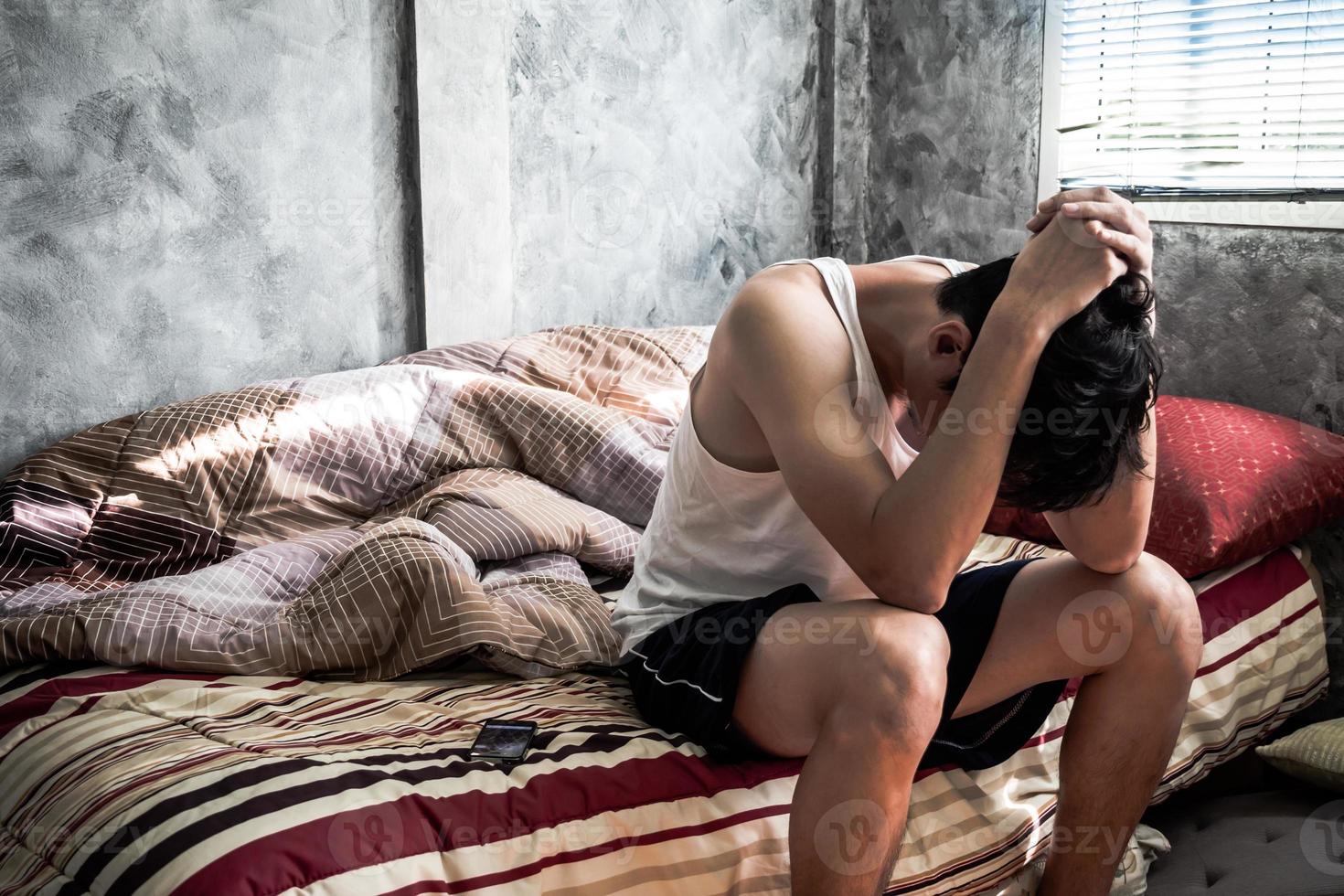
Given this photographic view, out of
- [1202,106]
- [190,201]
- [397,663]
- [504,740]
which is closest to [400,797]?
[504,740]

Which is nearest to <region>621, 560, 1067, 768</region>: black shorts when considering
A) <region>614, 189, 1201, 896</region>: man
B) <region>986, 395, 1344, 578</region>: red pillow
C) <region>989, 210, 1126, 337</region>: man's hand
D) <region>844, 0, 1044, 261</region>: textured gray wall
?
<region>614, 189, 1201, 896</region>: man

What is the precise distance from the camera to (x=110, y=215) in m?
2.14

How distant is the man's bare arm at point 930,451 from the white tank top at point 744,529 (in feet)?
0.31

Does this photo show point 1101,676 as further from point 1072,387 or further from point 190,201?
point 190,201

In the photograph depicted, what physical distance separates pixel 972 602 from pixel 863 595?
0.15m

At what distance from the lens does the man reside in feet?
3.91

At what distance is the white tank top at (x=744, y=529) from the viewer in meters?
1.38

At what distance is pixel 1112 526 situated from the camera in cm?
136

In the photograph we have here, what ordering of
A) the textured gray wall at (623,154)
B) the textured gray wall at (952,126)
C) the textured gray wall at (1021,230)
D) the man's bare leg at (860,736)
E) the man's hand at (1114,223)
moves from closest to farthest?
the man's bare leg at (860,736), the man's hand at (1114,223), the textured gray wall at (1021,230), the textured gray wall at (623,154), the textured gray wall at (952,126)

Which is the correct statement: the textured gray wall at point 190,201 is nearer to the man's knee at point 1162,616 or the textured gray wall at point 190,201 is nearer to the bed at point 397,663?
the bed at point 397,663

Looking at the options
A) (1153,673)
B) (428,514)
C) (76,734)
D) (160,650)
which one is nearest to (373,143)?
(428,514)

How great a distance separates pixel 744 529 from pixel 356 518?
38.2 inches

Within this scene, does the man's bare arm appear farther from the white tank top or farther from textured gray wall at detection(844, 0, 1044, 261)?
textured gray wall at detection(844, 0, 1044, 261)

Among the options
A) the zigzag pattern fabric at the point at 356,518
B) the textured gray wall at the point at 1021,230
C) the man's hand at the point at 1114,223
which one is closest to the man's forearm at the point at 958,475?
the man's hand at the point at 1114,223
